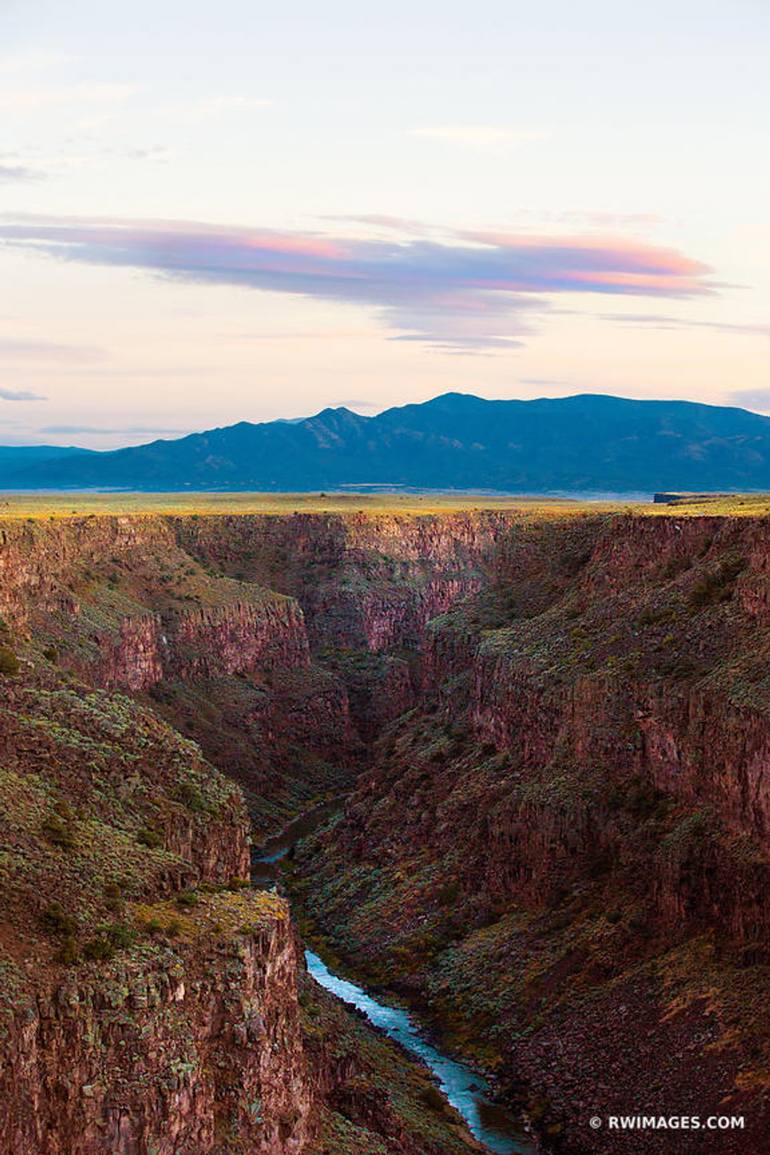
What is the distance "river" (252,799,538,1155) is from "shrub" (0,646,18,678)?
29.8 metres

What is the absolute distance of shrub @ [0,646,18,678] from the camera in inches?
3014

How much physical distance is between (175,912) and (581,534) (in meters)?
90.2

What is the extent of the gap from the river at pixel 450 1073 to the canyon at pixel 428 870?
1.29 m

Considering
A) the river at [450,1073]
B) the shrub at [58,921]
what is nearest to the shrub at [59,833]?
the shrub at [58,921]

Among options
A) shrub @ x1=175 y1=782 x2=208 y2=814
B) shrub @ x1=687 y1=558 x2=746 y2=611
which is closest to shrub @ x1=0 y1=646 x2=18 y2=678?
shrub @ x1=175 y1=782 x2=208 y2=814

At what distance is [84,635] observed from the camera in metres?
158

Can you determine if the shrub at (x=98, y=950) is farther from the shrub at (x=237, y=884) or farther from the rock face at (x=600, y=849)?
the rock face at (x=600, y=849)

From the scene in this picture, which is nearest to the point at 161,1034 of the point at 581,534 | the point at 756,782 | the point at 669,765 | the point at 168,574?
the point at 756,782

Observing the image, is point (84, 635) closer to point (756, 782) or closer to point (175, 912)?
point (756, 782)

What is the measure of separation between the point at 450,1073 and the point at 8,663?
33.8m

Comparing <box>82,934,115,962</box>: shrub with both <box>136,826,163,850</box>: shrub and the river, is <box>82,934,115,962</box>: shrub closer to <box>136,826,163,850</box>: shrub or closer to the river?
<box>136,826,163,850</box>: shrub

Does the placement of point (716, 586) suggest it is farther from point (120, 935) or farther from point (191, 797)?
point (120, 935)

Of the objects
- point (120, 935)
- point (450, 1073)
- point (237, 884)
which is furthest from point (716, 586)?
point (120, 935)

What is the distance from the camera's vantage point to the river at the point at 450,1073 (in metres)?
86.9
